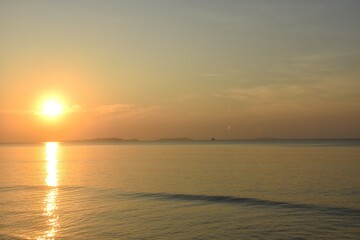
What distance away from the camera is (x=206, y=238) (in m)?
25.3

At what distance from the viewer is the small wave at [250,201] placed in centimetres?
3355

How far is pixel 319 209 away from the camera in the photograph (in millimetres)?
34562

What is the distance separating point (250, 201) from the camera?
39.5 meters

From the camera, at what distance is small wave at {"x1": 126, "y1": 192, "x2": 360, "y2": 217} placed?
110 ft

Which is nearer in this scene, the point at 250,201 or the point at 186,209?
the point at 186,209

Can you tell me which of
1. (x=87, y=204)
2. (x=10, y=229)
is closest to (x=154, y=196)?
(x=87, y=204)

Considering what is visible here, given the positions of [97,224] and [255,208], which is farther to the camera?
[255,208]

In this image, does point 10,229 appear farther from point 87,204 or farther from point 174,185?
point 174,185

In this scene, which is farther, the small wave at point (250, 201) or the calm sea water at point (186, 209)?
the small wave at point (250, 201)

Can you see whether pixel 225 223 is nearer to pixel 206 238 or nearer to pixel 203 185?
pixel 206 238

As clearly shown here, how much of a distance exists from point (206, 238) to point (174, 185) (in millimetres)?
27434

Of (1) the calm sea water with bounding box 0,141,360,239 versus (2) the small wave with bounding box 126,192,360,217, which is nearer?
(1) the calm sea water with bounding box 0,141,360,239

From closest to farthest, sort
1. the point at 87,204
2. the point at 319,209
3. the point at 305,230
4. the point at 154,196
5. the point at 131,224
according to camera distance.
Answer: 1. the point at 305,230
2. the point at 131,224
3. the point at 319,209
4. the point at 87,204
5. the point at 154,196

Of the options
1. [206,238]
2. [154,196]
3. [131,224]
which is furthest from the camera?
[154,196]
